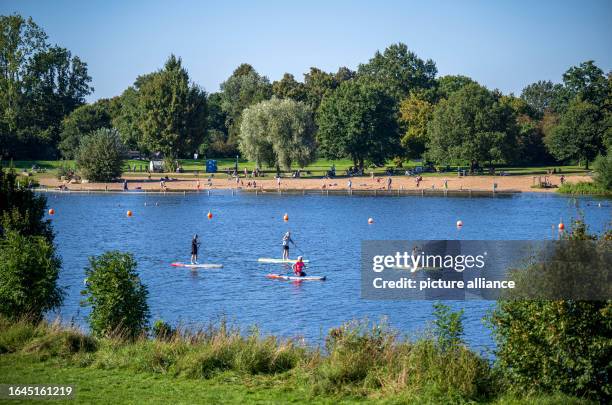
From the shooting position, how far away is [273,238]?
77875 millimetres

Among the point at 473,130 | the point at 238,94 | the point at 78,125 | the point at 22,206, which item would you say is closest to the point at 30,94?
the point at 78,125

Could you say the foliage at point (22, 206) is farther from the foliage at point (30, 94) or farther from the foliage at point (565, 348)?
the foliage at point (30, 94)

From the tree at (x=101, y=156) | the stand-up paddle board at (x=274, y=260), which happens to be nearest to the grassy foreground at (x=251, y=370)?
the stand-up paddle board at (x=274, y=260)

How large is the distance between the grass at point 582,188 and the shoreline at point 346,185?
1878 mm

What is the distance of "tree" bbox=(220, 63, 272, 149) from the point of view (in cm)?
16550

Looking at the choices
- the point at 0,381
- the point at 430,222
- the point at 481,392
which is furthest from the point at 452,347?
the point at 430,222

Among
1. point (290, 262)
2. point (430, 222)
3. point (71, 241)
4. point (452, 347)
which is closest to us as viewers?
point (452, 347)

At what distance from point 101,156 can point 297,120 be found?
103 feet

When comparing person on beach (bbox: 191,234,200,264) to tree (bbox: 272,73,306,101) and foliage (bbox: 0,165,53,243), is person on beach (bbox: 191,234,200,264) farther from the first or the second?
tree (bbox: 272,73,306,101)

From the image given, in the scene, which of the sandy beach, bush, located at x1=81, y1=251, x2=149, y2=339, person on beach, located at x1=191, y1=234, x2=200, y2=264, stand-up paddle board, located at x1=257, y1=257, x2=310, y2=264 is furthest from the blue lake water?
bush, located at x1=81, y1=251, x2=149, y2=339

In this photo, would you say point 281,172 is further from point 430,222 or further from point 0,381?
point 0,381

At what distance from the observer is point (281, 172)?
13725 centimetres

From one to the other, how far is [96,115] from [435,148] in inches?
2688

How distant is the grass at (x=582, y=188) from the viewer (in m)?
106
